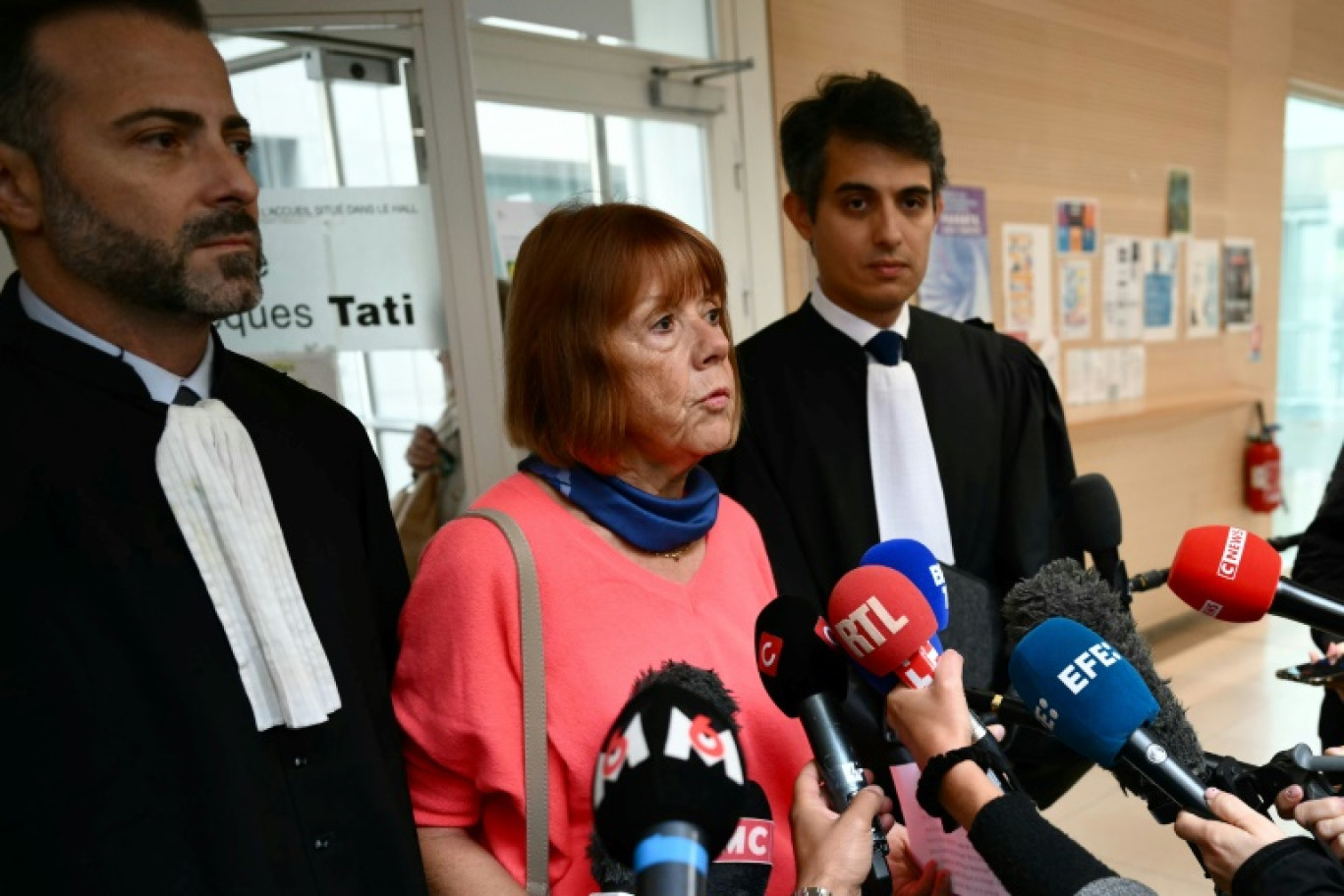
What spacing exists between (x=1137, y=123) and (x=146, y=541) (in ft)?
15.9

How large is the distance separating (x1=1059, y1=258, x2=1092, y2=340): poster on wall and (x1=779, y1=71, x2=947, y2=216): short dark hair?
2.73 meters

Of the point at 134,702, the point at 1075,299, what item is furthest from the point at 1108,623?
the point at 1075,299

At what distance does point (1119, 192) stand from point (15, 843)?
484cm

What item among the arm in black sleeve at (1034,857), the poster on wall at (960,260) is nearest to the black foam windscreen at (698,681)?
the arm in black sleeve at (1034,857)

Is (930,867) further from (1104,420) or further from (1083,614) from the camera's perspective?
(1104,420)

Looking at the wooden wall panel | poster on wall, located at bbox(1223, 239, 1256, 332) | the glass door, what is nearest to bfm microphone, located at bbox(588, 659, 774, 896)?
the wooden wall panel

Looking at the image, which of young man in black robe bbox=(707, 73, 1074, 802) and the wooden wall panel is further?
the wooden wall panel

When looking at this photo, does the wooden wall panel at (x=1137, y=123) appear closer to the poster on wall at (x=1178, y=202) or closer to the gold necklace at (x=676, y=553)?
the poster on wall at (x=1178, y=202)

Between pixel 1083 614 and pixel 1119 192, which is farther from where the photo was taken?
pixel 1119 192

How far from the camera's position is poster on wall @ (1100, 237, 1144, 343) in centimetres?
445

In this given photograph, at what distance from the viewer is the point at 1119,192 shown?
4.50 meters

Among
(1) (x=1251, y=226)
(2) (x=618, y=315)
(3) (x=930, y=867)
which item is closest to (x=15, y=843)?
(2) (x=618, y=315)

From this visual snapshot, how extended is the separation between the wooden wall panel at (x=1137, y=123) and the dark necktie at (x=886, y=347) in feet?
5.27

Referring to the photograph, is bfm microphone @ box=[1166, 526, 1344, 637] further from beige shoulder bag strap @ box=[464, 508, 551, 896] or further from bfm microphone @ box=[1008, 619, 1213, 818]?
beige shoulder bag strap @ box=[464, 508, 551, 896]
